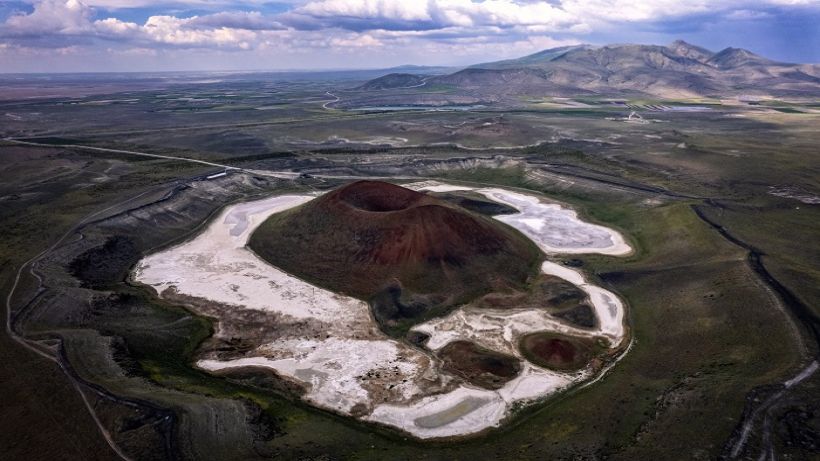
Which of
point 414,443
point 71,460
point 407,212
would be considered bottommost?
point 414,443

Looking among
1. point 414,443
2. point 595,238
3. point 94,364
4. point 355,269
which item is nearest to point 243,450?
point 414,443

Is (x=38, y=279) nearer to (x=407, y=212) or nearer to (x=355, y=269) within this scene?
(x=355, y=269)

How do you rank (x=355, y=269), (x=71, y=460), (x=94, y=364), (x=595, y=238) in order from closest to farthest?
(x=71, y=460), (x=94, y=364), (x=355, y=269), (x=595, y=238)

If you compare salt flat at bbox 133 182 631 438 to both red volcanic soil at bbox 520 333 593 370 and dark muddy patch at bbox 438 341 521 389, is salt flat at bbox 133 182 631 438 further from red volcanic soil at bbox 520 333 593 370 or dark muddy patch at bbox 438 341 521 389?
red volcanic soil at bbox 520 333 593 370

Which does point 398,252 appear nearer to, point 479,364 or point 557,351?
point 479,364

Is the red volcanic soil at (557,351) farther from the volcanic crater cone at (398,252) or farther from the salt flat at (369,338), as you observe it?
the volcanic crater cone at (398,252)

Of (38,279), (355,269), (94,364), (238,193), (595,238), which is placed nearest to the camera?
(94,364)

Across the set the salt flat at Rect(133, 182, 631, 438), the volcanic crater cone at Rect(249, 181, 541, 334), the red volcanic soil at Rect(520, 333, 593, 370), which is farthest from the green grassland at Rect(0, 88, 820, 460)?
the volcanic crater cone at Rect(249, 181, 541, 334)

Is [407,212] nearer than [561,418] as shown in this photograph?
No
